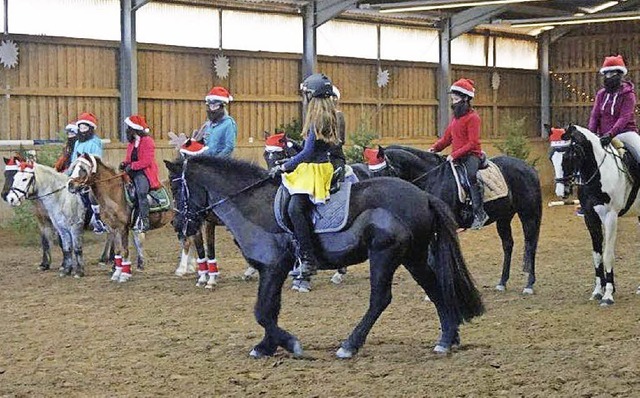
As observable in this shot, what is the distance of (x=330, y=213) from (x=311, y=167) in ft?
1.14

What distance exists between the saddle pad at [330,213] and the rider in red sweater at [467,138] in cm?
285

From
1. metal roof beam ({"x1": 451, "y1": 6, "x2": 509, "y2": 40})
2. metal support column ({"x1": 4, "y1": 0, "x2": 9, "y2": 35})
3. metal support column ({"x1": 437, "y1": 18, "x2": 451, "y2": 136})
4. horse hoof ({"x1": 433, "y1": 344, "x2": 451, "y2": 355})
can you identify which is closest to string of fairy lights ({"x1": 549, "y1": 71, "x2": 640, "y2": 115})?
metal roof beam ({"x1": 451, "y1": 6, "x2": 509, "y2": 40})

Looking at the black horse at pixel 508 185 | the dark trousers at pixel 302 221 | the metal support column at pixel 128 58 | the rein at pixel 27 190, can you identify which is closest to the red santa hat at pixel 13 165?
the rein at pixel 27 190

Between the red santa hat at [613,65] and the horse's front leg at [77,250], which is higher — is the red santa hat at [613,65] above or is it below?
above

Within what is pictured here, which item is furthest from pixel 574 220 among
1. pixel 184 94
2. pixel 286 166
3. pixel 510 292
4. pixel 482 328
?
pixel 286 166

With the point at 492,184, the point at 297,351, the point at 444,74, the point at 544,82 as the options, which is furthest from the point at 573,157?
the point at 544,82

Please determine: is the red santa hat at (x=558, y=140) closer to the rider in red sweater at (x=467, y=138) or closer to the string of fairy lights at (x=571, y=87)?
the rider in red sweater at (x=467, y=138)

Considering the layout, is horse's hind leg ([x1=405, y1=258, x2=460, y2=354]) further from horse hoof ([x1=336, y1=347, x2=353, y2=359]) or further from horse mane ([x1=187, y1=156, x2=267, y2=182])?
horse mane ([x1=187, y1=156, x2=267, y2=182])

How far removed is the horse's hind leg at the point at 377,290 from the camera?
7047 millimetres

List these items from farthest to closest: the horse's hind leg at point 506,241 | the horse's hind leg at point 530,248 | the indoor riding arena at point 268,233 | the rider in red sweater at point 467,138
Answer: the horse's hind leg at point 506,241 < the horse's hind leg at point 530,248 < the rider in red sweater at point 467,138 < the indoor riding arena at point 268,233

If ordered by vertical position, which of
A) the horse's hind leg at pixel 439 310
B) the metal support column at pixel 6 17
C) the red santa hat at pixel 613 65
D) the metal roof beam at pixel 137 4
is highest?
the metal roof beam at pixel 137 4

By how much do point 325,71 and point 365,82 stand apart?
4.50ft

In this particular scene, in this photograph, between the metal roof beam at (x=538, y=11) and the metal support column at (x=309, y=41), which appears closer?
the metal support column at (x=309, y=41)

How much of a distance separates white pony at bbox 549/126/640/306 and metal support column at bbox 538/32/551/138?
18.8 m
